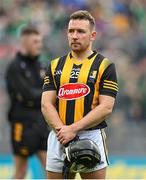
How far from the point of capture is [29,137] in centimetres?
741

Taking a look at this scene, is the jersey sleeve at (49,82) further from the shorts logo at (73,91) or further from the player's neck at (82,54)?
the player's neck at (82,54)

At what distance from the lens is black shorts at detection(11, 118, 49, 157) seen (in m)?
7.36

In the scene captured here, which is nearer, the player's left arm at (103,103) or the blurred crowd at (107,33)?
the player's left arm at (103,103)

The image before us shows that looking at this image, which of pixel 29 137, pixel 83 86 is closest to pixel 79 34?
pixel 83 86

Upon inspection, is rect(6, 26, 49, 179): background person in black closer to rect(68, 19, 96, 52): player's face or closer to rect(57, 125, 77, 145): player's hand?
rect(68, 19, 96, 52): player's face

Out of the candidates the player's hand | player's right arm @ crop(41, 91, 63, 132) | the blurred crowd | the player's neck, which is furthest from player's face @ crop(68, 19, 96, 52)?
the blurred crowd

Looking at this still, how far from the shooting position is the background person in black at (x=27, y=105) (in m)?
7.37

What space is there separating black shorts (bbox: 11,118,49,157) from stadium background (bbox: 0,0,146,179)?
2.05 m

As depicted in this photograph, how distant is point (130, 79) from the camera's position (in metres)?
10.9

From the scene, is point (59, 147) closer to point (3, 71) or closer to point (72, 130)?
point (72, 130)

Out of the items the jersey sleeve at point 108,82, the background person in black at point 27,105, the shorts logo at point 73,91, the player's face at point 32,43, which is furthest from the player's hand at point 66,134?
the player's face at point 32,43

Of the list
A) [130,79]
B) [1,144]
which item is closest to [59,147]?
[1,144]

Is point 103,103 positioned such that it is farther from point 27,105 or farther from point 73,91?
point 27,105

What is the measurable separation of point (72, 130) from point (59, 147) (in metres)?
0.28
